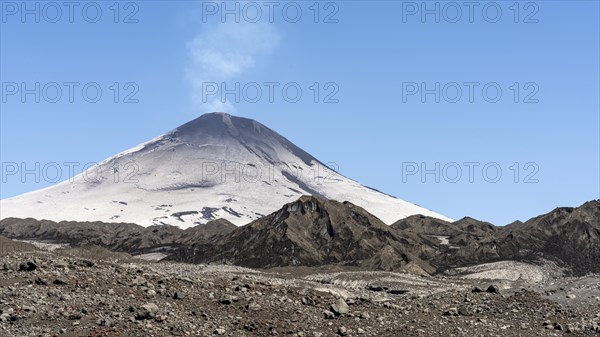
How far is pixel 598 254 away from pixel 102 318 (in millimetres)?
81436

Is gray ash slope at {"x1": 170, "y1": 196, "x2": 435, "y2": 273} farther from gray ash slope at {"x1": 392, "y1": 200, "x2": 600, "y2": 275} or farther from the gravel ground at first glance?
the gravel ground

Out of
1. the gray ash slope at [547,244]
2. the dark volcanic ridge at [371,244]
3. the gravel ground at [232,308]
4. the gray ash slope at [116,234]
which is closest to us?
the gravel ground at [232,308]

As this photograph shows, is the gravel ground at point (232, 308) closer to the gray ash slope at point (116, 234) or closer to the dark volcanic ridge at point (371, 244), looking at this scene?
the dark volcanic ridge at point (371, 244)

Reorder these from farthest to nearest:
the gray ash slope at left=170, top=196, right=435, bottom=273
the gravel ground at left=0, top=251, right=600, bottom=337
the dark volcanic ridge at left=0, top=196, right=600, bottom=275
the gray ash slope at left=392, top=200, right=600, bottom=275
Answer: the gray ash slope at left=392, top=200, right=600, bottom=275 < the gray ash slope at left=170, top=196, right=435, bottom=273 < the dark volcanic ridge at left=0, top=196, right=600, bottom=275 < the gravel ground at left=0, top=251, right=600, bottom=337

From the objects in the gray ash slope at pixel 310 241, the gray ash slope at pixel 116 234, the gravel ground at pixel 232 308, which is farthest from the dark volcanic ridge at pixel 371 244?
the gravel ground at pixel 232 308

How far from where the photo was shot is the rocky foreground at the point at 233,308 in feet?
71.8

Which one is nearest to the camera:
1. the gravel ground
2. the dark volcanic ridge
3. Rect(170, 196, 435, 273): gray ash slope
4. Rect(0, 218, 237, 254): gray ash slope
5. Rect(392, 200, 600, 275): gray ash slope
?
the gravel ground

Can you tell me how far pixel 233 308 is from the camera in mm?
24828

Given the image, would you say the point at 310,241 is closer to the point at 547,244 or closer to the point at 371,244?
the point at 371,244

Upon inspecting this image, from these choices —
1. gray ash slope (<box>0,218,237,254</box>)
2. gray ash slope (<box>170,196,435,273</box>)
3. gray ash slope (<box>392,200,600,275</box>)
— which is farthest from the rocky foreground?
gray ash slope (<box>0,218,237,254</box>)

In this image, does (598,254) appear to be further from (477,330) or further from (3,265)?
(3,265)

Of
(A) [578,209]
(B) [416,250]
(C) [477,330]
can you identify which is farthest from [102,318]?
(A) [578,209]

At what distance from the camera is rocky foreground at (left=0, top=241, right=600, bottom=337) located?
71.8ft

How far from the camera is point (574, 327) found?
84.1 feet
